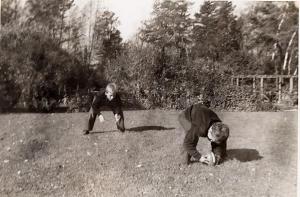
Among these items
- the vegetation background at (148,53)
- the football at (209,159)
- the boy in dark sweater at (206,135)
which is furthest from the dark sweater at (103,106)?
the football at (209,159)

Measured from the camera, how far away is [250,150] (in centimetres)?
430

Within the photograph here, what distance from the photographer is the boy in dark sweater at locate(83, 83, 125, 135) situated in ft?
15.5

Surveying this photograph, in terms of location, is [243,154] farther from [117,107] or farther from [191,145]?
[117,107]

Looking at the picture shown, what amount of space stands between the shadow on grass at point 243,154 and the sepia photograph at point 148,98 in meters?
0.01

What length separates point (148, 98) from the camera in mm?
5336

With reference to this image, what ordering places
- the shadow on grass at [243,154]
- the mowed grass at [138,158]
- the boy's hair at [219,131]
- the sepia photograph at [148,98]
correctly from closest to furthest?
the mowed grass at [138,158]
the sepia photograph at [148,98]
the boy's hair at [219,131]
the shadow on grass at [243,154]

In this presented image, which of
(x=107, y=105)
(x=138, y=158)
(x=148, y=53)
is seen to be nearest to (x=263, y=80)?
(x=148, y=53)

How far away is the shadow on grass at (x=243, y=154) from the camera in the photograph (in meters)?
4.05

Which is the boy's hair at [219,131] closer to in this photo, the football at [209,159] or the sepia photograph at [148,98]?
the sepia photograph at [148,98]

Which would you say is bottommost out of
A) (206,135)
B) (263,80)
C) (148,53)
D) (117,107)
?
(206,135)

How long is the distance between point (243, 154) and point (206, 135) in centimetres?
51

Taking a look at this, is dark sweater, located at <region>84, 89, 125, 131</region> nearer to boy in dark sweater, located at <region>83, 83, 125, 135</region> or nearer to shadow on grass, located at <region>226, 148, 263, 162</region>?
boy in dark sweater, located at <region>83, 83, 125, 135</region>

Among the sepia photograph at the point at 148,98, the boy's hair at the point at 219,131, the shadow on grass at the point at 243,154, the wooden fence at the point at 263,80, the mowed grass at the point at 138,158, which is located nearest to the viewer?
the mowed grass at the point at 138,158

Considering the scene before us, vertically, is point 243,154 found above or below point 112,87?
below
